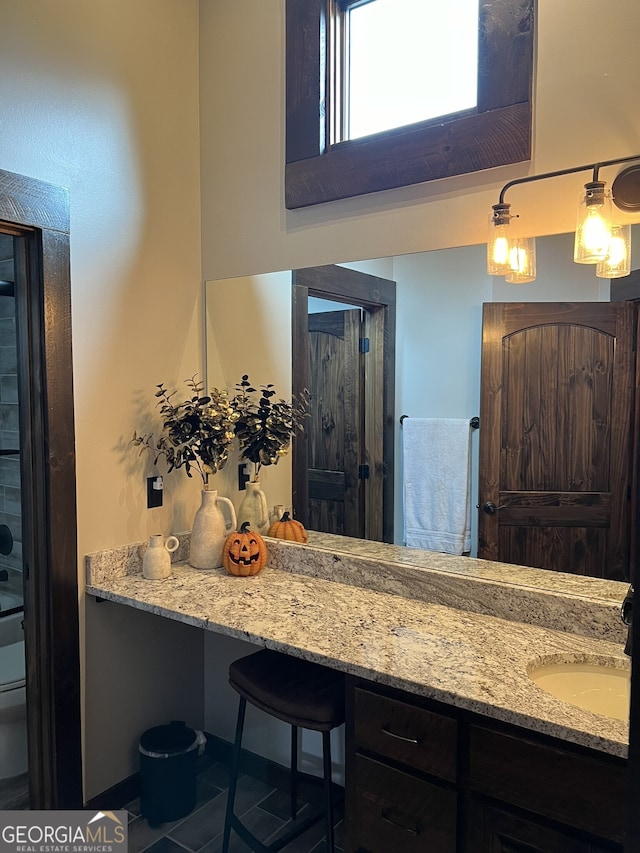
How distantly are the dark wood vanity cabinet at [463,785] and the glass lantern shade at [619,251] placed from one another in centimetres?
114

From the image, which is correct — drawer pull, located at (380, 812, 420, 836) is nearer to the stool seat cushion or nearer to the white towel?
the stool seat cushion

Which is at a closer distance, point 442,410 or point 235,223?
point 442,410

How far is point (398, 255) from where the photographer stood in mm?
1964

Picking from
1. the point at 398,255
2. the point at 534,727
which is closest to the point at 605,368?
the point at 398,255

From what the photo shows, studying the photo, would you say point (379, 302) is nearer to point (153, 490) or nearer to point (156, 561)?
point (153, 490)

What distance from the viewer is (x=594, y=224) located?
A: 1.51 m

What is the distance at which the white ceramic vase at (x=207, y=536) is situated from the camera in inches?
89.5

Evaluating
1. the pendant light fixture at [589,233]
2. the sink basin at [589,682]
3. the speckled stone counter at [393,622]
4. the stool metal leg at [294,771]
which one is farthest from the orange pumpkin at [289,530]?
the pendant light fixture at [589,233]

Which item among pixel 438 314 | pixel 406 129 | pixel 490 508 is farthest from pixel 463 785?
pixel 406 129

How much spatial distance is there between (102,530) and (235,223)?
122cm

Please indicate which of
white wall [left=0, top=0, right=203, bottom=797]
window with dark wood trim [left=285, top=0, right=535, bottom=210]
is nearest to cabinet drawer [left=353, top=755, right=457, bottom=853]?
white wall [left=0, top=0, right=203, bottom=797]

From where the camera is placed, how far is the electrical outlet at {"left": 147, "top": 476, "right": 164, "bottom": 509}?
2.28 meters

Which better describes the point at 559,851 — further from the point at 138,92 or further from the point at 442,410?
the point at 138,92

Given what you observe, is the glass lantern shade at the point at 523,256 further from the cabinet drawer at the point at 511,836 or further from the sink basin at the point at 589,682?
the cabinet drawer at the point at 511,836
